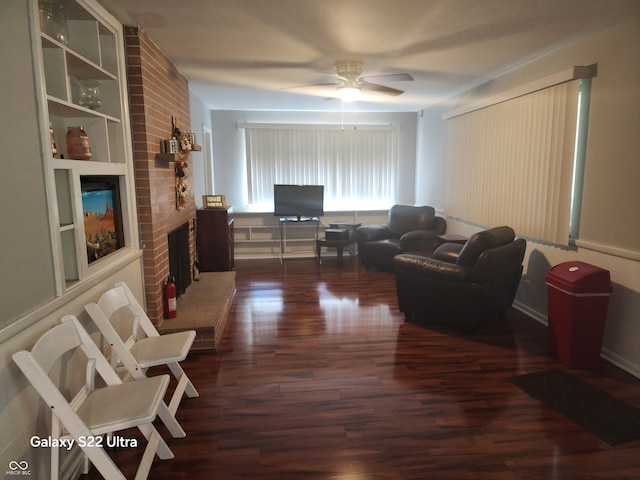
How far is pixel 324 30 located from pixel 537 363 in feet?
9.87

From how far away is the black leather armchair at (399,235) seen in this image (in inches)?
222

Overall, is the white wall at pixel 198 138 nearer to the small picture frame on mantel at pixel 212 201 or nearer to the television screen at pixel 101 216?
the small picture frame on mantel at pixel 212 201

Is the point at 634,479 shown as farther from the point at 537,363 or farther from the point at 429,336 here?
the point at 429,336

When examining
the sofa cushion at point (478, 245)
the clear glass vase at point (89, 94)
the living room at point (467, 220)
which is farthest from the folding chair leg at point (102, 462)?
the sofa cushion at point (478, 245)

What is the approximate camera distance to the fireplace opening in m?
3.81

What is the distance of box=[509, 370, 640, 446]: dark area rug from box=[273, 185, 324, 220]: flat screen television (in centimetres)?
437

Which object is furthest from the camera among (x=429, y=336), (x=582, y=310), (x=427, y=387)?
(x=429, y=336)

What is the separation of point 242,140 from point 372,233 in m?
2.84

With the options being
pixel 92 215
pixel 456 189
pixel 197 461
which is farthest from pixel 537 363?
pixel 92 215

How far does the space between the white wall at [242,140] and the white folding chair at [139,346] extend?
4645 mm

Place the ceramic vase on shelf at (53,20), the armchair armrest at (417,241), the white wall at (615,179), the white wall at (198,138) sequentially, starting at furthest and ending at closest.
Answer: the armchair armrest at (417,241) → the white wall at (198,138) → the white wall at (615,179) → the ceramic vase on shelf at (53,20)

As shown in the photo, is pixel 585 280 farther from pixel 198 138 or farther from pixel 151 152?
pixel 198 138

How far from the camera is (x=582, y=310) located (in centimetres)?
291

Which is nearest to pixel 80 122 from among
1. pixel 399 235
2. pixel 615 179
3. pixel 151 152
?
pixel 151 152
